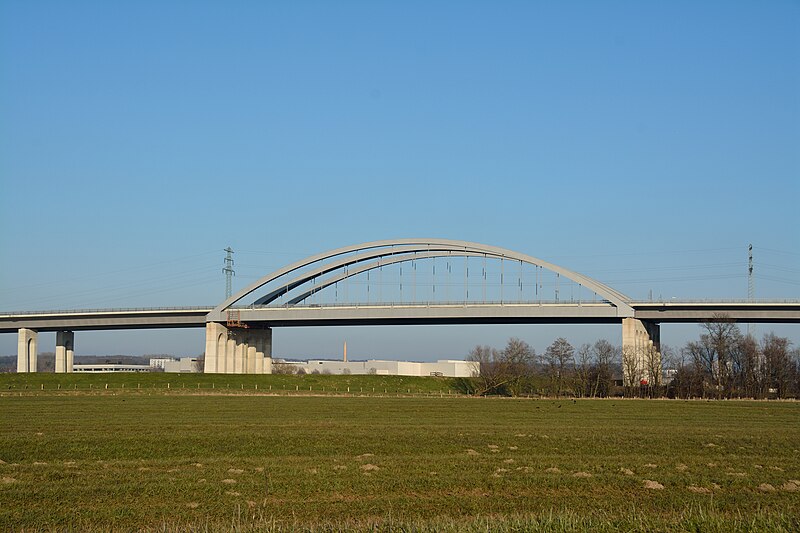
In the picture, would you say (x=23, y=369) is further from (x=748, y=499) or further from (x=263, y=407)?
(x=748, y=499)

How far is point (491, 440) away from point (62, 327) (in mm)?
115116

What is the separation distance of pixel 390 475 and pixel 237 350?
108m

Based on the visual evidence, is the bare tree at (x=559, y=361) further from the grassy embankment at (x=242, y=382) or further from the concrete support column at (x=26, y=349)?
the concrete support column at (x=26, y=349)

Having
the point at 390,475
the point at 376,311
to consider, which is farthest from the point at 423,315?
the point at 390,475

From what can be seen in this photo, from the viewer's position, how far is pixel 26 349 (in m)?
133

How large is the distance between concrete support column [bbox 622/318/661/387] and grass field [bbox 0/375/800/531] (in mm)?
50895

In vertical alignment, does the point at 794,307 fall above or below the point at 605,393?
above

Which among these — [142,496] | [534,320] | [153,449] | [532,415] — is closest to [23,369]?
[534,320]

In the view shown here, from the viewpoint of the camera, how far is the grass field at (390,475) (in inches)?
661

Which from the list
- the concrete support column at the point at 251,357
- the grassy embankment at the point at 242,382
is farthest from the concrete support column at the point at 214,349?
the grassy embankment at the point at 242,382

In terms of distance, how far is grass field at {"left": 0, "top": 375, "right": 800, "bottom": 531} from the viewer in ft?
55.1

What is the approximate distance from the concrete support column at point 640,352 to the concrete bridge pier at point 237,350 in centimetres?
5515

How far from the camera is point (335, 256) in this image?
12531cm

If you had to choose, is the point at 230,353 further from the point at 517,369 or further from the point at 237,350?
the point at 517,369
